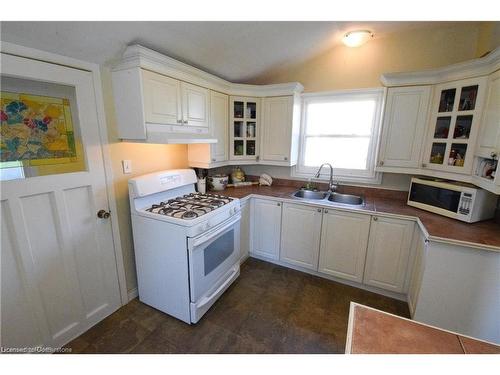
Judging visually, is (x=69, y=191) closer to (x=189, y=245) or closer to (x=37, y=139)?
(x=37, y=139)

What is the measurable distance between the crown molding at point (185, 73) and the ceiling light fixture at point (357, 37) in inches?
24.3

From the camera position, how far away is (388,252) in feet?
6.67

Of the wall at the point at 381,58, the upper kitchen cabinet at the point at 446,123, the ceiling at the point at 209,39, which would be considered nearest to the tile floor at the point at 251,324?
the upper kitchen cabinet at the point at 446,123

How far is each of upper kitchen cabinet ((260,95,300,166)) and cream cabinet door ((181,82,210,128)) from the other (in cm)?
78

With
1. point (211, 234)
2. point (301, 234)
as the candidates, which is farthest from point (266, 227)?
point (211, 234)

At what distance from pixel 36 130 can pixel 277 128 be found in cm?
216

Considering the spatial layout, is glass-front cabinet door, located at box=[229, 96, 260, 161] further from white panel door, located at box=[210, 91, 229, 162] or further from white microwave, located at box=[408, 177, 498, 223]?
white microwave, located at box=[408, 177, 498, 223]

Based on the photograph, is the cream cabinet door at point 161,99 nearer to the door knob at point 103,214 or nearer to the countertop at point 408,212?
the door knob at point 103,214

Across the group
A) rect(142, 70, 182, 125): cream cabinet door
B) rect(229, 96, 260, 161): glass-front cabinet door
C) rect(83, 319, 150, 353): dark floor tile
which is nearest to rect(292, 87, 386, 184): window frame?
rect(229, 96, 260, 161): glass-front cabinet door

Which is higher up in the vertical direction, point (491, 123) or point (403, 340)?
point (491, 123)

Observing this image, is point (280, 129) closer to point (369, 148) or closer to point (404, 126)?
point (369, 148)

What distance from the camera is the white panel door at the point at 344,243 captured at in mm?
2115

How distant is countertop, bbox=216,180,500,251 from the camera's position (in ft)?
4.97
